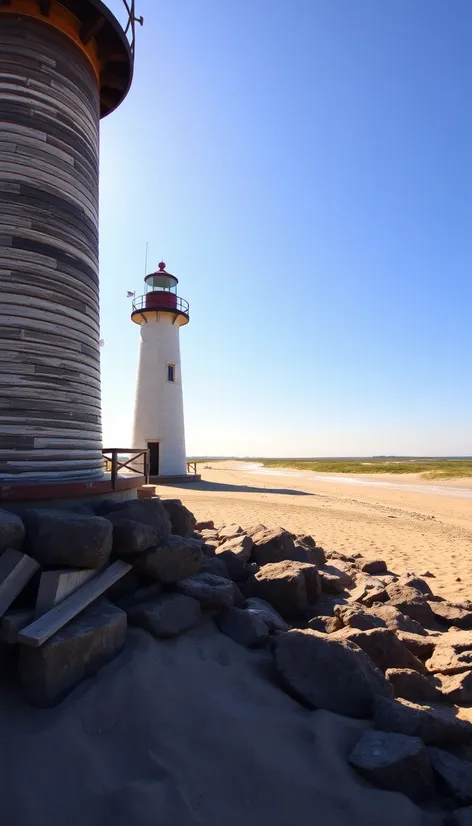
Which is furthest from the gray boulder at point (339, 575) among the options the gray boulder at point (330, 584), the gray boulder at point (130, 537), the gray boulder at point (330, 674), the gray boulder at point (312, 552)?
the gray boulder at point (130, 537)

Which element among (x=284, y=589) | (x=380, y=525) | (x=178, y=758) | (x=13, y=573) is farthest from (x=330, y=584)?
(x=380, y=525)

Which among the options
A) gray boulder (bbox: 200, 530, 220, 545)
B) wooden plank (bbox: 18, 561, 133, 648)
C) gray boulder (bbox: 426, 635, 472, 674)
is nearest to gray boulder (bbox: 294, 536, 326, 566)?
gray boulder (bbox: 200, 530, 220, 545)

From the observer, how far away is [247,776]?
2.92m

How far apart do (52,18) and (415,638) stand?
9.26 metres

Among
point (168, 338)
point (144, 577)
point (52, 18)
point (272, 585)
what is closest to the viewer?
point (144, 577)

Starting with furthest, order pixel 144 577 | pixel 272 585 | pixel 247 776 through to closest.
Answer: pixel 272 585 < pixel 144 577 < pixel 247 776

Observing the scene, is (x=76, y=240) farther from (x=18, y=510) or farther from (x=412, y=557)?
(x=412, y=557)

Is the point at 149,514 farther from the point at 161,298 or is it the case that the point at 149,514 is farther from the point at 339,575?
the point at 161,298

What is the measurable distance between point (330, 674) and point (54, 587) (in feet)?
7.82

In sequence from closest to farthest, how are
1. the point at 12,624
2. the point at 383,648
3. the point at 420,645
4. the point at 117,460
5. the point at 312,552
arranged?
the point at 12,624 → the point at 383,648 → the point at 420,645 → the point at 312,552 → the point at 117,460

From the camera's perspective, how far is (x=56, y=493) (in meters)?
5.02

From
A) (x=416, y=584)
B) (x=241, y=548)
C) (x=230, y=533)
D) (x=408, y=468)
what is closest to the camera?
(x=241, y=548)

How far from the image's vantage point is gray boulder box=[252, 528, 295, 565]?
672 cm

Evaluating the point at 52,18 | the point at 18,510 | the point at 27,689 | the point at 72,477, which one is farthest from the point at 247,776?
the point at 52,18
